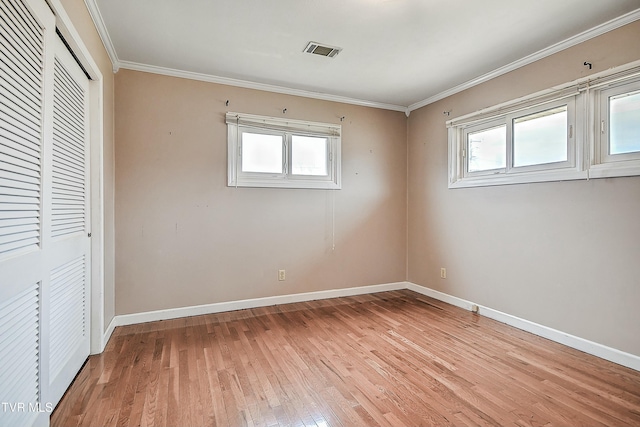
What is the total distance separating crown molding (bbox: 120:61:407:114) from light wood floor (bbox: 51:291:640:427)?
2486 mm

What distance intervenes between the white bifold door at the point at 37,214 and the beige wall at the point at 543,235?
3.53m

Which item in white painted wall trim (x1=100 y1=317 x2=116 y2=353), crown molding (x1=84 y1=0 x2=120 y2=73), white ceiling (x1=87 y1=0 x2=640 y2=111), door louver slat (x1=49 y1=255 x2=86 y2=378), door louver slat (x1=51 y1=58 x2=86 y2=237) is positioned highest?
white ceiling (x1=87 y1=0 x2=640 y2=111)

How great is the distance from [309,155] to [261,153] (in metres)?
0.60

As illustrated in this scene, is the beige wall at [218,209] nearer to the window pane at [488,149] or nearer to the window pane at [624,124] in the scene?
the window pane at [488,149]

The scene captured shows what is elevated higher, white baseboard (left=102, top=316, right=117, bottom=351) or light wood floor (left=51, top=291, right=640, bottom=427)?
white baseboard (left=102, top=316, right=117, bottom=351)

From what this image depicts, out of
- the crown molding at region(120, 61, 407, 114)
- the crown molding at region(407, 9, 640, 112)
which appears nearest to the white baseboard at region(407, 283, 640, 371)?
the crown molding at region(407, 9, 640, 112)

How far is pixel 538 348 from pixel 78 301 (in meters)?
3.47

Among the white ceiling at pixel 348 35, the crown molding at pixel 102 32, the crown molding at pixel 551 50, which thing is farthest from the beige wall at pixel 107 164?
the crown molding at pixel 551 50

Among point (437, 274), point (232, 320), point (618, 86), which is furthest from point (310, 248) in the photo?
point (618, 86)

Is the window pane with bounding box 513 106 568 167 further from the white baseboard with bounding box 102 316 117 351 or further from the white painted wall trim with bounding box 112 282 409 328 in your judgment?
the white baseboard with bounding box 102 316 117 351

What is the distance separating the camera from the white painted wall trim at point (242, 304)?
119 inches

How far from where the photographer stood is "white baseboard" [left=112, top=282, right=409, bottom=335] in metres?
3.03

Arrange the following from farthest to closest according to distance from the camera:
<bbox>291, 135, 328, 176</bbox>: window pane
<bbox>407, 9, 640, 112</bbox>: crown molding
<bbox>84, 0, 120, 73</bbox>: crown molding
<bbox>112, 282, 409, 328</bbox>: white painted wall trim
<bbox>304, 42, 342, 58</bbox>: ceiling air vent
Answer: <bbox>291, 135, 328, 176</bbox>: window pane < <bbox>112, 282, 409, 328</bbox>: white painted wall trim < <bbox>304, 42, 342, 58</bbox>: ceiling air vent < <bbox>407, 9, 640, 112</bbox>: crown molding < <bbox>84, 0, 120, 73</bbox>: crown molding

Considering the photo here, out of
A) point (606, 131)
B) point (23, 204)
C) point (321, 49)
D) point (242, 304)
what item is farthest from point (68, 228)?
point (606, 131)
